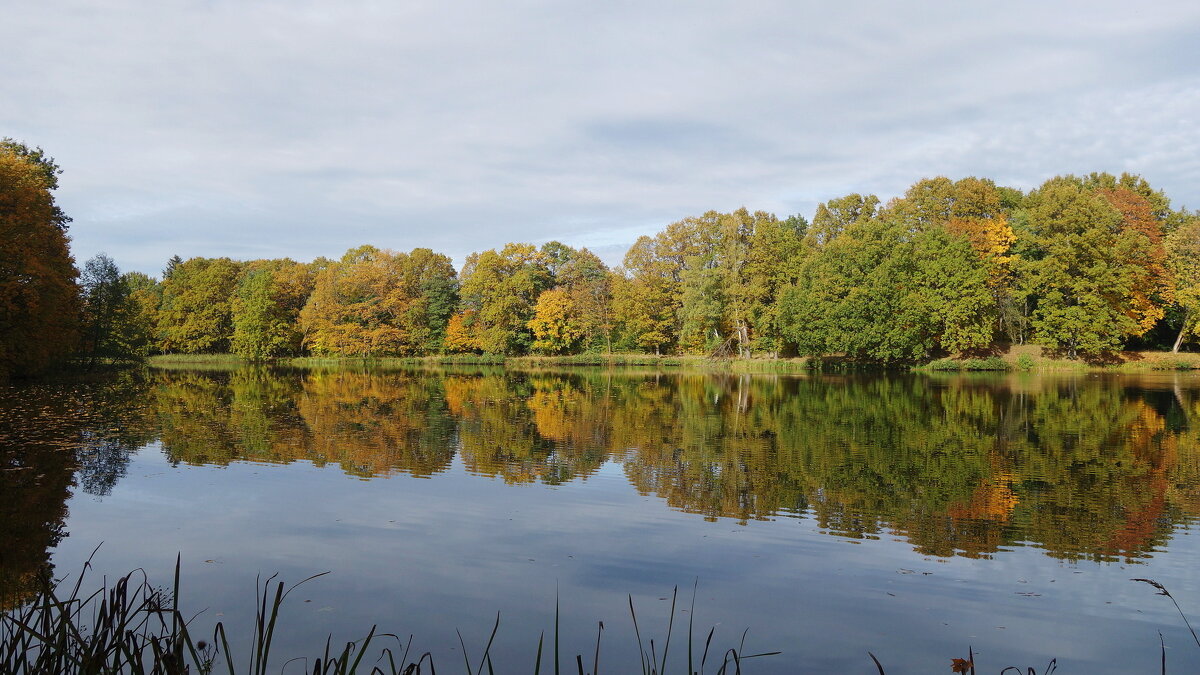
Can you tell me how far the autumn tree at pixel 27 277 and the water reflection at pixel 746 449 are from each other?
2218mm

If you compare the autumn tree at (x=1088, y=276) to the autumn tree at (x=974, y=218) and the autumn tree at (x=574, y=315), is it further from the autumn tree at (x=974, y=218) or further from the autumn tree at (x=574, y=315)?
the autumn tree at (x=574, y=315)

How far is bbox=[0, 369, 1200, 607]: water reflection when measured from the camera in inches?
370

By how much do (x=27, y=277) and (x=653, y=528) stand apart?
2857cm

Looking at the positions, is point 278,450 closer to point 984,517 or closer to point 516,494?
point 516,494

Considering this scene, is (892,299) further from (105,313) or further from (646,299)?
(105,313)

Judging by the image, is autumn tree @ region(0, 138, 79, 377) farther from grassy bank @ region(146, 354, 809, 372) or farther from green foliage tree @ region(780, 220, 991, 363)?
green foliage tree @ region(780, 220, 991, 363)

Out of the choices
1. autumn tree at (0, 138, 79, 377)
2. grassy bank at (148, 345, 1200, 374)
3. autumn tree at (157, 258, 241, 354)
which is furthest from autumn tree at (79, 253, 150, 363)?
autumn tree at (157, 258, 241, 354)

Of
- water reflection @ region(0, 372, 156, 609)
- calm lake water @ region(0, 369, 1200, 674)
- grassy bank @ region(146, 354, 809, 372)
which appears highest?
grassy bank @ region(146, 354, 809, 372)

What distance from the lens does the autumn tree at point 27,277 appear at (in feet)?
82.8

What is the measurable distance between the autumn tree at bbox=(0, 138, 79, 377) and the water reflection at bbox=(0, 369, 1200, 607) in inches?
87.3

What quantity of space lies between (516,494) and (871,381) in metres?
29.5

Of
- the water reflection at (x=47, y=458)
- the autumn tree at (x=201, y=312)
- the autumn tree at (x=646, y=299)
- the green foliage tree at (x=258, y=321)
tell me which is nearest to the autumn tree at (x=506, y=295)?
the autumn tree at (x=646, y=299)

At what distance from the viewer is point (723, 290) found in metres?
50.8

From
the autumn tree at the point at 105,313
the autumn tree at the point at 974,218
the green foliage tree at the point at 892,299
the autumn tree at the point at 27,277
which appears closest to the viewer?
the autumn tree at the point at 27,277
